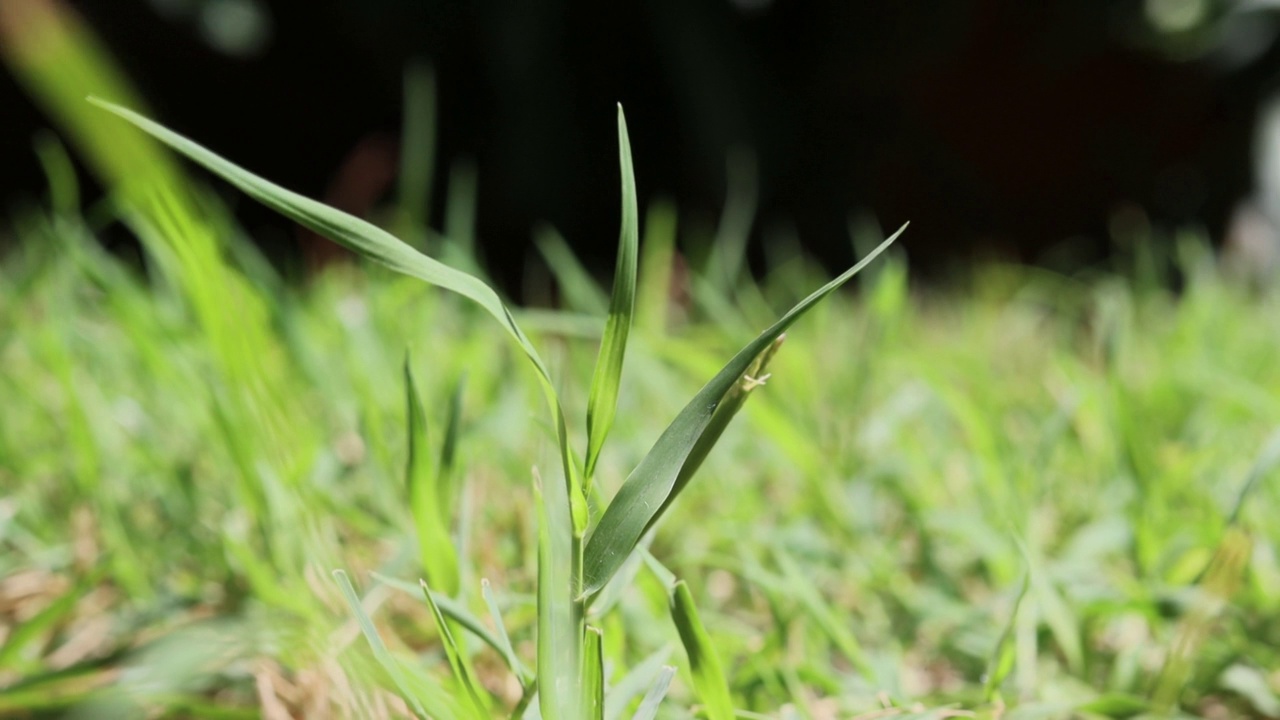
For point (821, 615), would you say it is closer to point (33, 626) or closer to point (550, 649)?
point (550, 649)

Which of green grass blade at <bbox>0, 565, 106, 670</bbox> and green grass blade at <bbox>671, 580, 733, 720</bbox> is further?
green grass blade at <bbox>0, 565, 106, 670</bbox>

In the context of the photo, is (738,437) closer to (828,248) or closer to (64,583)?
(64,583)

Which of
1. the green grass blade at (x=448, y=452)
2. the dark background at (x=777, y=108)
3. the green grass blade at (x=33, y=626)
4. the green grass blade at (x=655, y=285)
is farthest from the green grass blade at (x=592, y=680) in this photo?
the dark background at (x=777, y=108)

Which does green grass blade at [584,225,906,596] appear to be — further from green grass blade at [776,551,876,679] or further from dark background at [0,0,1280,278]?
dark background at [0,0,1280,278]

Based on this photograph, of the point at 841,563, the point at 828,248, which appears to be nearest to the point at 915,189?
the point at 828,248

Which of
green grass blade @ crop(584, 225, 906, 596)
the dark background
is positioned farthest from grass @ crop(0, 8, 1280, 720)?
the dark background

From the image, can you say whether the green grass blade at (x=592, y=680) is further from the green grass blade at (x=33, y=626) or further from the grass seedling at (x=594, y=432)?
the green grass blade at (x=33, y=626)

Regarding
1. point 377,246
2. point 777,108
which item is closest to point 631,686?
point 377,246
